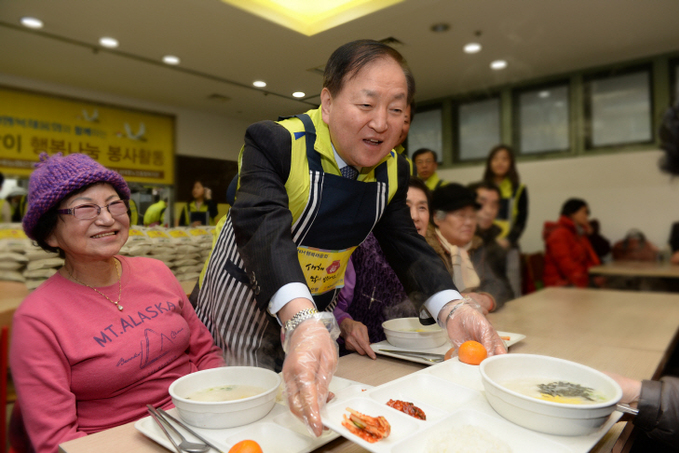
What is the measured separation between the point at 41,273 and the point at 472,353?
103 centimetres

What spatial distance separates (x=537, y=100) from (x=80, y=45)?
2415 millimetres

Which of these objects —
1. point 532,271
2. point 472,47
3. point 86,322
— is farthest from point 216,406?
point 532,271

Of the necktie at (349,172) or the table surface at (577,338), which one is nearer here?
the table surface at (577,338)

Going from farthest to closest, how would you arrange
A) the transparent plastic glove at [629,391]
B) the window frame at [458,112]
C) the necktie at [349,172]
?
the window frame at [458,112] → the necktie at [349,172] → the transparent plastic glove at [629,391]

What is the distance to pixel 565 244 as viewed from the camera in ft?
11.6

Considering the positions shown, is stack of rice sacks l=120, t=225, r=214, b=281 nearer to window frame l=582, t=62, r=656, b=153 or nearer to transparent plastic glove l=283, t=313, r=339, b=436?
transparent plastic glove l=283, t=313, r=339, b=436

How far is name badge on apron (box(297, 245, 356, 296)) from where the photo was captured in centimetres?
108

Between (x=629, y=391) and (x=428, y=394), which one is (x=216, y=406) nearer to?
(x=428, y=394)

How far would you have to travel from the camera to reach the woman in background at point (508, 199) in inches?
104

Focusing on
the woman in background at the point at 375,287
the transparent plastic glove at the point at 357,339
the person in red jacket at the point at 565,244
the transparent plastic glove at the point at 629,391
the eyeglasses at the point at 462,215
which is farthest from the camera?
the person in red jacket at the point at 565,244

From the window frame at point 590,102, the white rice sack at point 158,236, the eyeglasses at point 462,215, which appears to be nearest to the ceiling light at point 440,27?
the eyeglasses at point 462,215

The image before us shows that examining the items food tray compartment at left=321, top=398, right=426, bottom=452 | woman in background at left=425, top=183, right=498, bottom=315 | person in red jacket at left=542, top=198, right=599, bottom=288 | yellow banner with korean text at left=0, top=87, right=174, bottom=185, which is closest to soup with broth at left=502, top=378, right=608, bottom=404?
food tray compartment at left=321, top=398, right=426, bottom=452

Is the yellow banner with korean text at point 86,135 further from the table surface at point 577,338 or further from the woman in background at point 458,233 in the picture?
the woman in background at point 458,233

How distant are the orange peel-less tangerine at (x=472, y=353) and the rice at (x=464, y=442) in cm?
29
